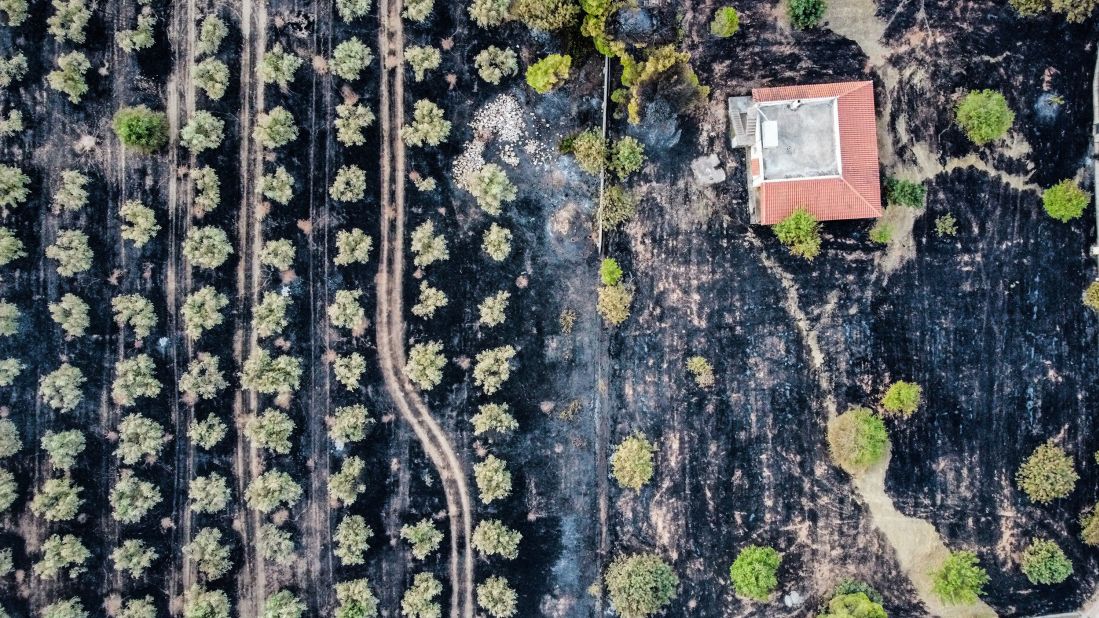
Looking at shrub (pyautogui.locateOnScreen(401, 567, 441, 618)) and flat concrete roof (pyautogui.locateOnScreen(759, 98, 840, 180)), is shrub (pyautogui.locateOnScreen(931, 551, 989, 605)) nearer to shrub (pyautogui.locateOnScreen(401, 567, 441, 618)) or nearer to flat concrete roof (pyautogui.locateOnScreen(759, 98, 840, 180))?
flat concrete roof (pyautogui.locateOnScreen(759, 98, 840, 180))

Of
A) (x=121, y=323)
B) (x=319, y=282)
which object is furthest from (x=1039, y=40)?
(x=121, y=323)

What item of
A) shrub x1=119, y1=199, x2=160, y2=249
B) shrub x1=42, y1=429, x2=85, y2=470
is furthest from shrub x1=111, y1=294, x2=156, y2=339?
shrub x1=42, y1=429, x2=85, y2=470

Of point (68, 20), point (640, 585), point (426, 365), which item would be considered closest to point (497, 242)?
point (426, 365)

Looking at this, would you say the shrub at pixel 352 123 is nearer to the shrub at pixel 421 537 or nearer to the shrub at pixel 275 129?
the shrub at pixel 275 129

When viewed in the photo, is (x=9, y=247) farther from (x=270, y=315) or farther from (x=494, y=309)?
(x=494, y=309)

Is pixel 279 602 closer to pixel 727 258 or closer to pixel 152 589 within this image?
pixel 152 589

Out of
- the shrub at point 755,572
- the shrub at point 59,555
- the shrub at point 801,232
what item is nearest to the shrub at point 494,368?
the shrub at point 801,232
